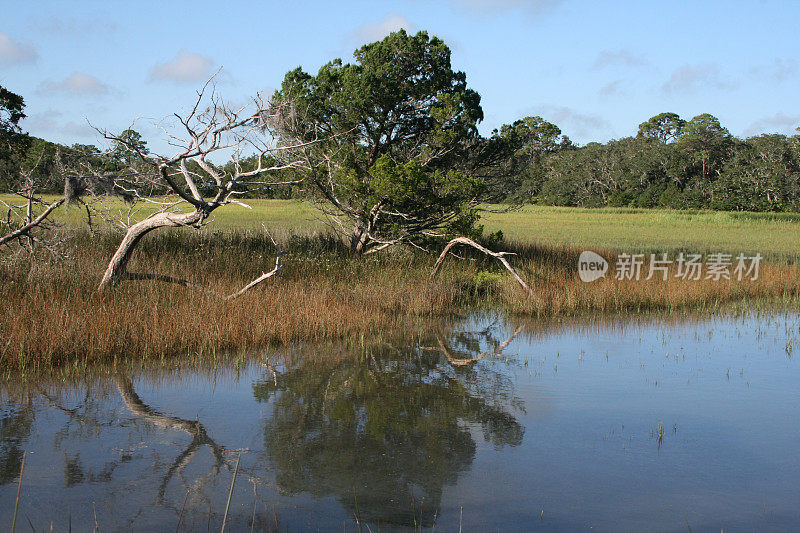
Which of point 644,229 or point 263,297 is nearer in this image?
point 263,297

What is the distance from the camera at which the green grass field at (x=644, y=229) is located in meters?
25.0

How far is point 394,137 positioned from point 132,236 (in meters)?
7.08

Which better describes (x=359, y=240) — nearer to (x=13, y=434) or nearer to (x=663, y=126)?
(x=13, y=434)

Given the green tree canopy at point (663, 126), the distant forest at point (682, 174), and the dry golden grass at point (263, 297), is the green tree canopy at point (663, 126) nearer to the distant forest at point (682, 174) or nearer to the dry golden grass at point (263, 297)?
the distant forest at point (682, 174)

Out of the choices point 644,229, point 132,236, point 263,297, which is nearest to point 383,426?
point 263,297

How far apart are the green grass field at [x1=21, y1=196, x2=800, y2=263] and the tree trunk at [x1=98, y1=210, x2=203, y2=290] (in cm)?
809

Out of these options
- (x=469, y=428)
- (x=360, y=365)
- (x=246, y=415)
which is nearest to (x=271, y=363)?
(x=360, y=365)

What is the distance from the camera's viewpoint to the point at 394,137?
595 inches

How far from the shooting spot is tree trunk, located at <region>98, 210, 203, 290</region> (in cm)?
891

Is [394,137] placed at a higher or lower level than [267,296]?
higher

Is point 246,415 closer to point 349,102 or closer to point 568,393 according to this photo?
point 568,393

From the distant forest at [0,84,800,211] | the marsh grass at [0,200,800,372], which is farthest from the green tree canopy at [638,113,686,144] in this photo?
the marsh grass at [0,200,800,372]

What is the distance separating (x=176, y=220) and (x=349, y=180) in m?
4.90

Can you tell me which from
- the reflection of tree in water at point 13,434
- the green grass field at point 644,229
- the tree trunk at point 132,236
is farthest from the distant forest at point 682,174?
the reflection of tree in water at point 13,434
